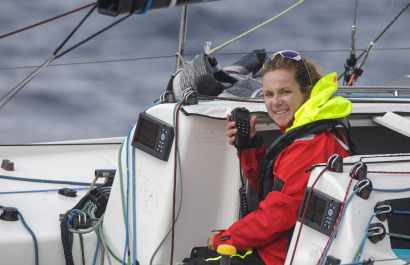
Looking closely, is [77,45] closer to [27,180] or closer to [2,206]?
[2,206]

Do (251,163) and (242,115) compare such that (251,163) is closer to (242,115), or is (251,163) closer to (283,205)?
(242,115)

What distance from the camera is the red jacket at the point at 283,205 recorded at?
2.41m

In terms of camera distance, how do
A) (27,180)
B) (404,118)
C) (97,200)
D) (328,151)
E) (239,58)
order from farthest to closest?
(239,58) < (27,180) < (97,200) < (404,118) < (328,151)

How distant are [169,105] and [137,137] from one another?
0.21m

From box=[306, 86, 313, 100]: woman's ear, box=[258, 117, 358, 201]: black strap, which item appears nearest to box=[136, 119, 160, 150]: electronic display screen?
box=[258, 117, 358, 201]: black strap

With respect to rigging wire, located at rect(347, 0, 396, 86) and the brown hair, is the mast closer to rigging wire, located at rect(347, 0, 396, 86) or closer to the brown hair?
rigging wire, located at rect(347, 0, 396, 86)

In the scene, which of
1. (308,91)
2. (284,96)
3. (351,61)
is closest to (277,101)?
(284,96)

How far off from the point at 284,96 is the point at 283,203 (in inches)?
18.6

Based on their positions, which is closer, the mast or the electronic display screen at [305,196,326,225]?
the electronic display screen at [305,196,326,225]

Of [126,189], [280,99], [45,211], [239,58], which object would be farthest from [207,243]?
[239,58]

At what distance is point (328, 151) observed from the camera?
251 centimetres

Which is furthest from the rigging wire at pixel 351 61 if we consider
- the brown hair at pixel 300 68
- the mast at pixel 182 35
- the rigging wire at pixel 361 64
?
the brown hair at pixel 300 68

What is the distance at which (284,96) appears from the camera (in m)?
2.67

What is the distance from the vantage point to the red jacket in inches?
95.0
